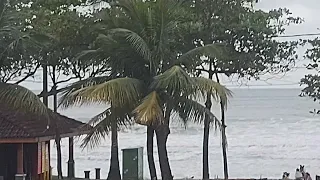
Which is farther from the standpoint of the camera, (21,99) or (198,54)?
(198,54)

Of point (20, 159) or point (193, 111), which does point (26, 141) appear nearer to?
point (20, 159)

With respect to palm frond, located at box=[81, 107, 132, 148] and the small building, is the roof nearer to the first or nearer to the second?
the small building

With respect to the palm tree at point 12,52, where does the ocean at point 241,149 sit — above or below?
below

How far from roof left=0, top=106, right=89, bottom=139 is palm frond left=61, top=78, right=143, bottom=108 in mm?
1095

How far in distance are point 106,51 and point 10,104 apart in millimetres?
3052

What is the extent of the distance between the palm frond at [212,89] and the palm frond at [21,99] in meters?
4.14

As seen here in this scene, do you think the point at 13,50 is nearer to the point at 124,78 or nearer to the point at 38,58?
the point at 124,78

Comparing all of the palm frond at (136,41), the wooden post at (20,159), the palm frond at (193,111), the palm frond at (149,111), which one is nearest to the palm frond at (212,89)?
the palm frond at (193,111)

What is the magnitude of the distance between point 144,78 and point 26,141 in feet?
12.3

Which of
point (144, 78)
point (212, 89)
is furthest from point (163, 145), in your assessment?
point (212, 89)

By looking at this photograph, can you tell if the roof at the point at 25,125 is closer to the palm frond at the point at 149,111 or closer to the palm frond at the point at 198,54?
the palm frond at the point at 149,111

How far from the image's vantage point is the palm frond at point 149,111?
697 inches

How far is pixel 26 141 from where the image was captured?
61.5ft

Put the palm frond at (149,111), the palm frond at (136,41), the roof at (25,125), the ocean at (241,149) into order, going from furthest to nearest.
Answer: the ocean at (241,149) < the palm frond at (136,41) < the roof at (25,125) < the palm frond at (149,111)
